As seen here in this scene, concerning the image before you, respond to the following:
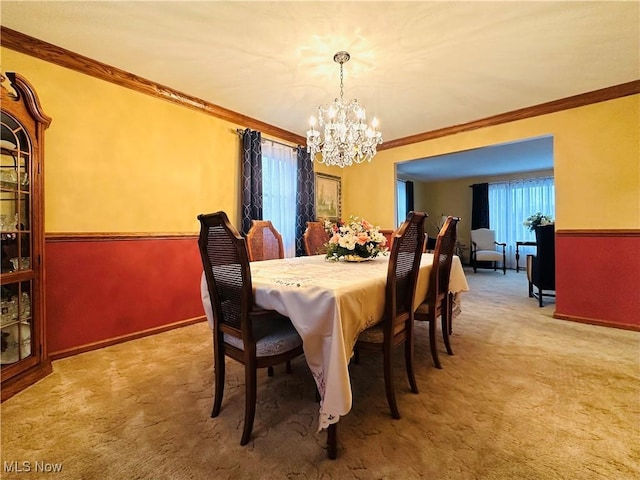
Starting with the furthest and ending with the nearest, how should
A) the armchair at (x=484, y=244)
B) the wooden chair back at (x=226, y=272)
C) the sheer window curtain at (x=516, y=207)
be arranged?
1. the armchair at (x=484, y=244)
2. the sheer window curtain at (x=516, y=207)
3. the wooden chair back at (x=226, y=272)

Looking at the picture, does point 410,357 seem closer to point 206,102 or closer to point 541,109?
point 206,102

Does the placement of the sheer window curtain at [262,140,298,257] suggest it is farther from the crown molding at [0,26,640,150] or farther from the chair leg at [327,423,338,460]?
the chair leg at [327,423,338,460]

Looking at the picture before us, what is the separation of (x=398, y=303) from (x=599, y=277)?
2.74m

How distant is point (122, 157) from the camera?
257 centimetres

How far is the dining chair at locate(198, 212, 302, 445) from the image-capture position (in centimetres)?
131

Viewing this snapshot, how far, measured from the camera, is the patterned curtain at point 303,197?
13.4 feet

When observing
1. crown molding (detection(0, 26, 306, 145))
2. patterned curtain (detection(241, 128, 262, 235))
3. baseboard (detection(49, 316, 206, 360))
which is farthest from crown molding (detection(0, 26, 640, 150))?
baseboard (detection(49, 316, 206, 360))

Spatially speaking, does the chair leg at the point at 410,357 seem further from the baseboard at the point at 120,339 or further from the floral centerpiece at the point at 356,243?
the baseboard at the point at 120,339

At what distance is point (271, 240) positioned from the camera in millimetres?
2711

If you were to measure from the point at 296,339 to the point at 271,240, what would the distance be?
1425mm

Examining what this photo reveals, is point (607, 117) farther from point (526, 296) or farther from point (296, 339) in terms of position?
point (296, 339)

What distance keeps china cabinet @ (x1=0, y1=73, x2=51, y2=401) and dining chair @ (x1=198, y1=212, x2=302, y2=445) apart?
4.37ft

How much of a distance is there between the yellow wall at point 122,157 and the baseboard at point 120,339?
3.07ft

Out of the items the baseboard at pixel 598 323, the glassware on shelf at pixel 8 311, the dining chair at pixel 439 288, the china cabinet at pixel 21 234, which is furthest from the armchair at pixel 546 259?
the glassware on shelf at pixel 8 311
